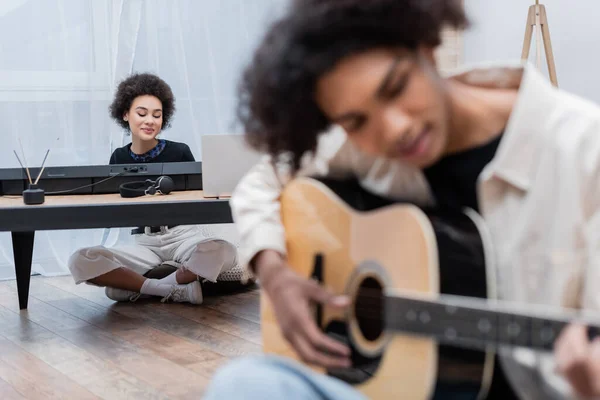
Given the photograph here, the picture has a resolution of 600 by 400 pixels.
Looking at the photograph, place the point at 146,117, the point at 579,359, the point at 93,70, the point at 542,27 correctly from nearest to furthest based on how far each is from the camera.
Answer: the point at 579,359 < the point at 542,27 < the point at 146,117 < the point at 93,70

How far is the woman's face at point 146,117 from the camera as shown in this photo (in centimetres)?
315

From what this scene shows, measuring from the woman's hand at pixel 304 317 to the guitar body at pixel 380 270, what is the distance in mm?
21

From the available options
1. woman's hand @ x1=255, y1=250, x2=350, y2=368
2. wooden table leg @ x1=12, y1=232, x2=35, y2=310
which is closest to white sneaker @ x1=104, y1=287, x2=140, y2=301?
wooden table leg @ x1=12, y1=232, x2=35, y2=310

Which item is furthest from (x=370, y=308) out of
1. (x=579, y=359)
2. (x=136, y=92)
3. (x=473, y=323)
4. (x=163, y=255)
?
(x=136, y=92)

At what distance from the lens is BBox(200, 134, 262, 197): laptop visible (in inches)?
86.5

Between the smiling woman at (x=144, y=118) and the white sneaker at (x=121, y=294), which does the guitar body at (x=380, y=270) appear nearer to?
the white sneaker at (x=121, y=294)

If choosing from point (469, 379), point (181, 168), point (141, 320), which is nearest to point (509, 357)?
point (469, 379)

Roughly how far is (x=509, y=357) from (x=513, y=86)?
361mm

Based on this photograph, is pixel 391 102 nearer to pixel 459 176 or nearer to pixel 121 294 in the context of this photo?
pixel 459 176

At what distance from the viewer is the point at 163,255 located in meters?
3.10

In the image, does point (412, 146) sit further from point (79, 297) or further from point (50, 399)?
point (79, 297)

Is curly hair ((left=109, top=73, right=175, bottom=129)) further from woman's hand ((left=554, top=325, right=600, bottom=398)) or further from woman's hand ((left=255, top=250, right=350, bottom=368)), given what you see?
woman's hand ((left=554, top=325, right=600, bottom=398))

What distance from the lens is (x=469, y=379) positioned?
2.43 ft

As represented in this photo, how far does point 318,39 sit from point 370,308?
0.33m
